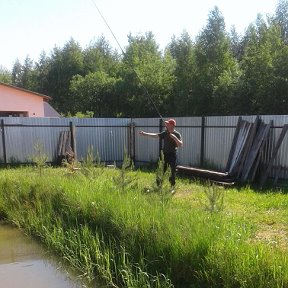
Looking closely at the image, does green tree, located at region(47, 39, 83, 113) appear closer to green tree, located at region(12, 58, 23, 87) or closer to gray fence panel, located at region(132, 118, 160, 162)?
green tree, located at region(12, 58, 23, 87)

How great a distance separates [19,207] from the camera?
25.5ft

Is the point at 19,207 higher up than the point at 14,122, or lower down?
lower down

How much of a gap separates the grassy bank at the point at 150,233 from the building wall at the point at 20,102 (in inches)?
628

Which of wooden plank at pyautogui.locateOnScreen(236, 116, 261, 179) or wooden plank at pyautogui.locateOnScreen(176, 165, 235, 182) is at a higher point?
wooden plank at pyautogui.locateOnScreen(236, 116, 261, 179)

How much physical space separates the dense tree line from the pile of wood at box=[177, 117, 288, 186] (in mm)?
2937

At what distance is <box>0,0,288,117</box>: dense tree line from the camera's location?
2100 cm

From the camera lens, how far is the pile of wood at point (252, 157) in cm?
1037

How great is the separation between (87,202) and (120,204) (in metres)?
0.85

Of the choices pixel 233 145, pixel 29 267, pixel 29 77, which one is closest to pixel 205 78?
pixel 233 145

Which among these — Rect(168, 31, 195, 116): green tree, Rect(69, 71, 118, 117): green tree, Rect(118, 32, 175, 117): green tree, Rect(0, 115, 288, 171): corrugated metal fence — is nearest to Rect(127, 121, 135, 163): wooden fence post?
Rect(0, 115, 288, 171): corrugated metal fence

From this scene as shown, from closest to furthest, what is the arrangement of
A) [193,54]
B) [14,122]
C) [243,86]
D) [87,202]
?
[87,202] → [14,122] → [243,86] → [193,54]

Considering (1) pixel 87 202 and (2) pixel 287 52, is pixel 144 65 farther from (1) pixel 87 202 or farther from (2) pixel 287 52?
(1) pixel 87 202

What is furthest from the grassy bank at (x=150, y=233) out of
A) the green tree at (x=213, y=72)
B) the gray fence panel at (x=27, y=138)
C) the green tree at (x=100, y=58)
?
the green tree at (x=100, y=58)

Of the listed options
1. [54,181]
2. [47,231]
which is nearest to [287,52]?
[54,181]
